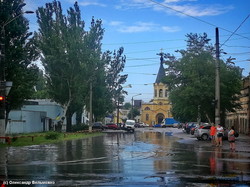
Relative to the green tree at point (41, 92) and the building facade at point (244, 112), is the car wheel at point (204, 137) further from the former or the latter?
the green tree at point (41, 92)

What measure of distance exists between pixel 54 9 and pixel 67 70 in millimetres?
8128

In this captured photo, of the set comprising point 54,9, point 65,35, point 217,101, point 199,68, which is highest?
point 54,9

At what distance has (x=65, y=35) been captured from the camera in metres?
43.6

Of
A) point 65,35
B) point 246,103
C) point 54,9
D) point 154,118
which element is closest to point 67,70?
point 65,35

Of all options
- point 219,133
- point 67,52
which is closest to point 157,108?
point 67,52

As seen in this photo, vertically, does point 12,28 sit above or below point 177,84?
above

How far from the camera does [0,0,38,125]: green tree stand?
97.3ft

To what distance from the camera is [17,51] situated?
29781 mm

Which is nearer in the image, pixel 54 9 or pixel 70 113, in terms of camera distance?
pixel 54 9

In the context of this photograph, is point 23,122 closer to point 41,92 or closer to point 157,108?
point 41,92

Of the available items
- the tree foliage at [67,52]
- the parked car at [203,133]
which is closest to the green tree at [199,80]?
the parked car at [203,133]

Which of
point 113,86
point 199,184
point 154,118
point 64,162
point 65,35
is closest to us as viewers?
point 199,184

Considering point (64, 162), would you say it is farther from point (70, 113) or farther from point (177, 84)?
point (70, 113)

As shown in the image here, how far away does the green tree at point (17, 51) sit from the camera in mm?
29672
